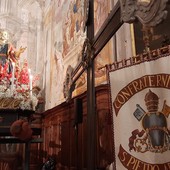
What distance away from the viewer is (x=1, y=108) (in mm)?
4414

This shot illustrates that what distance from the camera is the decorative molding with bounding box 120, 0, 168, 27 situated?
187 centimetres

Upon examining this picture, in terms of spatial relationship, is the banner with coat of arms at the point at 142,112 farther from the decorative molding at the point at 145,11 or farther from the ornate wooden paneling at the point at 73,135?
the ornate wooden paneling at the point at 73,135

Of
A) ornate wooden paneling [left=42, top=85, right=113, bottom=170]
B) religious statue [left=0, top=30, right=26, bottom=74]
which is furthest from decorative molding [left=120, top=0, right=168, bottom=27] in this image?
religious statue [left=0, top=30, right=26, bottom=74]

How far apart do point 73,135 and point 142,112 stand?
341cm

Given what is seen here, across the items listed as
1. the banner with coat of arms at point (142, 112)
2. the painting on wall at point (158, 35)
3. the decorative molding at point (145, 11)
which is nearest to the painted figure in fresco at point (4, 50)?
the painting on wall at point (158, 35)

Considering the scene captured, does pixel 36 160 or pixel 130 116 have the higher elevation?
pixel 130 116

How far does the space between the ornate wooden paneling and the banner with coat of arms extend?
0.88 metres

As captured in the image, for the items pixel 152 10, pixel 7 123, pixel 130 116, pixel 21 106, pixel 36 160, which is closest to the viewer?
pixel 152 10

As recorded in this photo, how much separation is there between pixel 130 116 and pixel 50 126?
5.12 meters

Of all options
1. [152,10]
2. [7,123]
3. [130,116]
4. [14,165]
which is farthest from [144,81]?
[14,165]

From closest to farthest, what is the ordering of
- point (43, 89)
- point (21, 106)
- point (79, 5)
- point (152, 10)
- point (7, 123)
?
point (152, 10) → point (7, 123) → point (21, 106) → point (79, 5) → point (43, 89)

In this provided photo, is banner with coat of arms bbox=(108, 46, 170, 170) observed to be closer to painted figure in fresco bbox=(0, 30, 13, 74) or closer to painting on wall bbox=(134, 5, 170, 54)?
painting on wall bbox=(134, 5, 170, 54)

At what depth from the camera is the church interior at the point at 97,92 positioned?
217 cm

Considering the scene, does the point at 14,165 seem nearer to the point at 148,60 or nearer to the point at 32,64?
the point at 32,64
